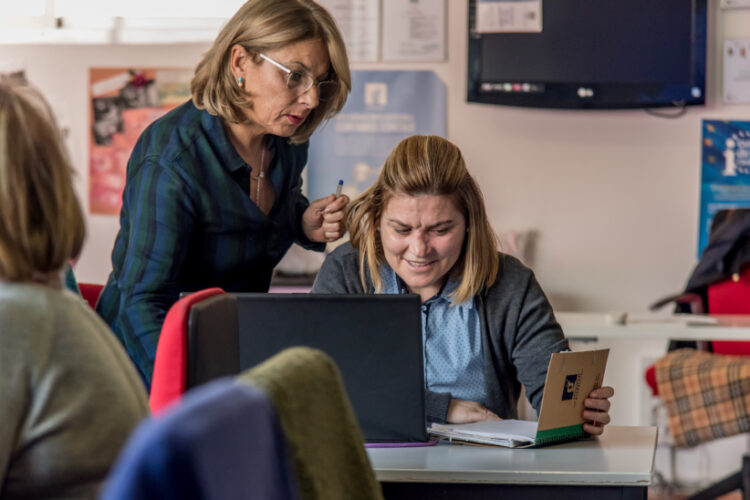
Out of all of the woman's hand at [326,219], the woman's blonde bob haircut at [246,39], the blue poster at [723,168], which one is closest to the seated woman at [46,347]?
the woman's blonde bob haircut at [246,39]

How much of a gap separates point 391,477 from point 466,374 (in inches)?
19.2

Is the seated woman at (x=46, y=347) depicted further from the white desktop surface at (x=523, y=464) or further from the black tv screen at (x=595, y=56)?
the black tv screen at (x=595, y=56)

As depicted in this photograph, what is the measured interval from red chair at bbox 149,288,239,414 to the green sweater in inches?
14.3

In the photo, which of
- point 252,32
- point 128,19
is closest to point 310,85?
point 252,32

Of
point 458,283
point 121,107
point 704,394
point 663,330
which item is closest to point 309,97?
point 458,283

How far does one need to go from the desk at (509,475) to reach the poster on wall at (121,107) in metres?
2.49

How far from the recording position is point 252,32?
1.96m

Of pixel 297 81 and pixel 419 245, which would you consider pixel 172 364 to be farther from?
pixel 297 81

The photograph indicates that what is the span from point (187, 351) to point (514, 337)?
0.86m

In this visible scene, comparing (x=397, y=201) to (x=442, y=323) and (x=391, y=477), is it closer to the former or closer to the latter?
(x=442, y=323)

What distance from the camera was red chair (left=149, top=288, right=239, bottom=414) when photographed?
1217 mm

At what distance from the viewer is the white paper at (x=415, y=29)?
3.69 meters

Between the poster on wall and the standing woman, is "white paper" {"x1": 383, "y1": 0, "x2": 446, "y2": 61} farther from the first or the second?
the standing woman

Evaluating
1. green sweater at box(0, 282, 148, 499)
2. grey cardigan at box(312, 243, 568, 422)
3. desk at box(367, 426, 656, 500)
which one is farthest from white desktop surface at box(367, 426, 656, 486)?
green sweater at box(0, 282, 148, 499)
